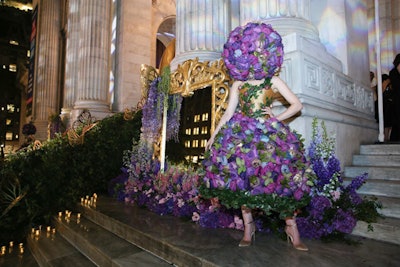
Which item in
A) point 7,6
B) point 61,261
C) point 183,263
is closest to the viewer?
point 183,263

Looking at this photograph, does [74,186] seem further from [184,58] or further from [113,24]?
[113,24]

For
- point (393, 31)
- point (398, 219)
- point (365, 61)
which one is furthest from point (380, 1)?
point (398, 219)

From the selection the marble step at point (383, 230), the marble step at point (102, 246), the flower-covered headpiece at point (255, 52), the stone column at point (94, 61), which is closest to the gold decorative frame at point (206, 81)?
the flower-covered headpiece at point (255, 52)

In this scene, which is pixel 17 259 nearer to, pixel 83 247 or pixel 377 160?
pixel 83 247

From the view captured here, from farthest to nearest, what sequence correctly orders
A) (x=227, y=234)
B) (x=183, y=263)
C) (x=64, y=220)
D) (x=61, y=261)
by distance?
1. (x=64, y=220)
2. (x=61, y=261)
3. (x=227, y=234)
4. (x=183, y=263)

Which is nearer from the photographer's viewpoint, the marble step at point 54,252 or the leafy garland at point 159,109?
the marble step at point 54,252

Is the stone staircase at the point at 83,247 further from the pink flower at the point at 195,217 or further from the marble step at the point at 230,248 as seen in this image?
the pink flower at the point at 195,217

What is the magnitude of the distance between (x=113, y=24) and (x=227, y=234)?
11.0m

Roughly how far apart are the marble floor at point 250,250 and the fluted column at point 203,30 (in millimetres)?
3467

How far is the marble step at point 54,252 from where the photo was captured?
12.0 ft

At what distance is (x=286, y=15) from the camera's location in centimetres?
417

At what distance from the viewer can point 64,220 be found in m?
5.04

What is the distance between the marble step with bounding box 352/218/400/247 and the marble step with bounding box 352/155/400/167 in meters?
1.56

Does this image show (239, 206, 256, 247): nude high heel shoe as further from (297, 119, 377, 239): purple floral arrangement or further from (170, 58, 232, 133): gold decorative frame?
(170, 58, 232, 133): gold decorative frame
